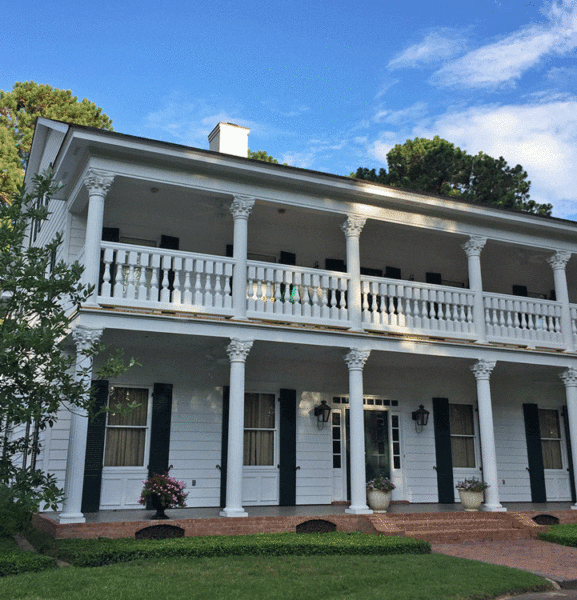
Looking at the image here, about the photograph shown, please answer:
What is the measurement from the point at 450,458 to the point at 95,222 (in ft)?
32.7

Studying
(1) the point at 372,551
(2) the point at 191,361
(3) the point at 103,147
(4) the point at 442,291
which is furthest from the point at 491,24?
(1) the point at 372,551

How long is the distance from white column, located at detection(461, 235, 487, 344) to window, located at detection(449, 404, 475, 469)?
3038 mm

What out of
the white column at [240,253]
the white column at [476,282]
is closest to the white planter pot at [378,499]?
the white column at [476,282]

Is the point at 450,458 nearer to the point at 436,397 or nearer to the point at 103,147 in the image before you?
the point at 436,397

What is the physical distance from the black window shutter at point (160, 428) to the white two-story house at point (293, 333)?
1.3 inches

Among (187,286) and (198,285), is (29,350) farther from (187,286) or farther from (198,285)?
(198,285)

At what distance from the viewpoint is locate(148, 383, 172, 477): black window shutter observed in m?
12.9

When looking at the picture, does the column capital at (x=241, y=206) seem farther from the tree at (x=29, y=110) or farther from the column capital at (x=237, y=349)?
the tree at (x=29, y=110)

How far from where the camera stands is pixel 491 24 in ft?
42.7

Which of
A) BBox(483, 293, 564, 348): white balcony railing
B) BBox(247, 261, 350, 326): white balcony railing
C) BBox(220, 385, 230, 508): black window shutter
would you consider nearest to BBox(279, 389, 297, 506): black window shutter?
BBox(220, 385, 230, 508): black window shutter

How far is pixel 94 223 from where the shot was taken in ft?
36.3

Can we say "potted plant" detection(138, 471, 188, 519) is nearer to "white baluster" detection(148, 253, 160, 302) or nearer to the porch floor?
the porch floor

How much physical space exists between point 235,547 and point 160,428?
4361 millimetres

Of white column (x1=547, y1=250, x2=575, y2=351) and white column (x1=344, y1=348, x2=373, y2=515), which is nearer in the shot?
white column (x1=344, y1=348, x2=373, y2=515)
